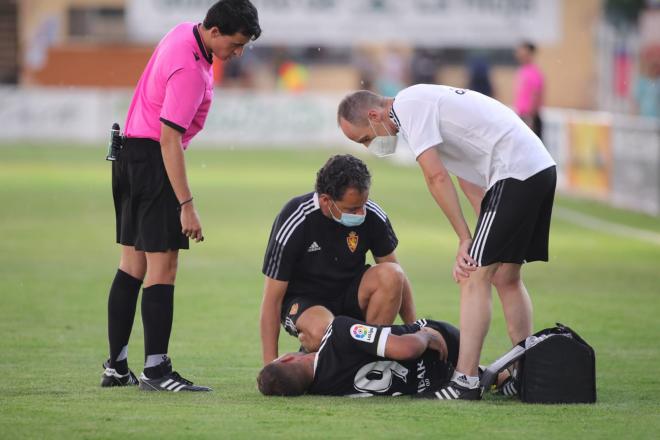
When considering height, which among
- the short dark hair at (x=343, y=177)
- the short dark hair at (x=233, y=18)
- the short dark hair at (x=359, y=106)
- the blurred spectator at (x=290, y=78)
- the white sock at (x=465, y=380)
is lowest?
the white sock at (x=465, y=380)

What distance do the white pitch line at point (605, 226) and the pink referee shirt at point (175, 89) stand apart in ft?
31.8

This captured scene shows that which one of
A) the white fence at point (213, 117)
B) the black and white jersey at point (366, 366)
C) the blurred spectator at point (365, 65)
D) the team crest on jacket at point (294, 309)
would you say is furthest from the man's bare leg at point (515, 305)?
the blurred spectator at point (365, 65)

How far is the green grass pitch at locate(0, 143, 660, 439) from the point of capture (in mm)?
6051

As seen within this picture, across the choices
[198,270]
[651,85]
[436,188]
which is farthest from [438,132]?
[651,85]

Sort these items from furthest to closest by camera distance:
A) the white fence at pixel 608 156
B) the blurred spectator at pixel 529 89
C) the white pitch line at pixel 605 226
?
the blurred spectator at pixel 529 89
the white fence at pixel 608 156
the white pitch line at pixel 605 226

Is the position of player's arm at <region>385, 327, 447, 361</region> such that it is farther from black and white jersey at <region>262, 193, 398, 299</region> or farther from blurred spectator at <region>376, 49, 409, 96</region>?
blurred spectator at <region>376, 49, 409, 96</region>

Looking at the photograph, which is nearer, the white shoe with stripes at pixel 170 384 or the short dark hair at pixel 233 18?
the short dark hair at pixel 233 18

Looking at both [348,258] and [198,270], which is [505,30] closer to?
[198,270]

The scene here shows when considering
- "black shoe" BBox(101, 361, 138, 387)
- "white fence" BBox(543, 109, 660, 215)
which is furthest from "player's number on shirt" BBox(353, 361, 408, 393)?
"white fence" BBox(543, 109, 660, 215)

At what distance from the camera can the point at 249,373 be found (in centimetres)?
775

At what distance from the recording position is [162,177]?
706cm

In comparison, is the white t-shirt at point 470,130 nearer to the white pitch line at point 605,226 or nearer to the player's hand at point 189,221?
the player's hand at point 189,221

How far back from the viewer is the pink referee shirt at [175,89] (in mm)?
6879

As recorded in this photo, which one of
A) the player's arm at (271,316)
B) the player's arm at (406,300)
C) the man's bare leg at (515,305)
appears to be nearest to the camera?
the player's arm at (271,316)
